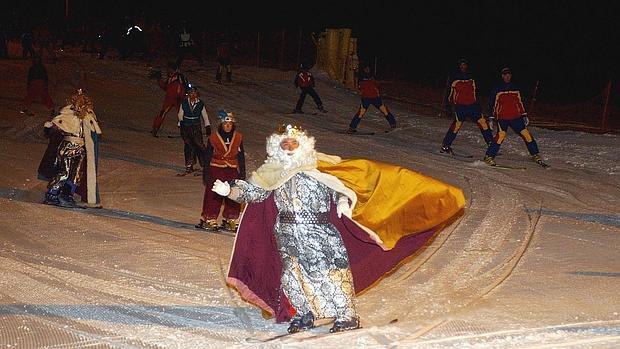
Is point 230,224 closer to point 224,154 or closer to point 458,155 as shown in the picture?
point 224,154

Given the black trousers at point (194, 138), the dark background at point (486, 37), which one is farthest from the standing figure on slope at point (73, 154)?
the dark background at point (486, 37)

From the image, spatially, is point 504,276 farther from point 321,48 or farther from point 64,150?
point 321,48

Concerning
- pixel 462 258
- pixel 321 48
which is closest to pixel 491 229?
pixel 462 258

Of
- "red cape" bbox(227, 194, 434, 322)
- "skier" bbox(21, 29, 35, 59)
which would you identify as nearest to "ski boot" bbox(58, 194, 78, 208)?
"red cape" bbox(227, 194, 434, 322)

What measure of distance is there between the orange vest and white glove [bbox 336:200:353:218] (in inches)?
166

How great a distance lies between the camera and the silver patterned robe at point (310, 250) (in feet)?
24.3

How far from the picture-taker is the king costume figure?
24.4 ft

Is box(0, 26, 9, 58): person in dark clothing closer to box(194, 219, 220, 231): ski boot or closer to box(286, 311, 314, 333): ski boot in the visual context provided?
box(194, 219, 220, 231): ski boot

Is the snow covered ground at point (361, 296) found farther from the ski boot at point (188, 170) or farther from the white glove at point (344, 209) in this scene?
the white glove at point (344, 209)

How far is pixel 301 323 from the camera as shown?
7.37 m

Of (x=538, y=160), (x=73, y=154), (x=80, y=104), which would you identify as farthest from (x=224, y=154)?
(x=538, y=160)

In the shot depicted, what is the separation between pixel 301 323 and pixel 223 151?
448cm

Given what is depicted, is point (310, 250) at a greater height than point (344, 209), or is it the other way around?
point (344, 209)

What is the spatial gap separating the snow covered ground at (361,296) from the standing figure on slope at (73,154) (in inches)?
16.5
